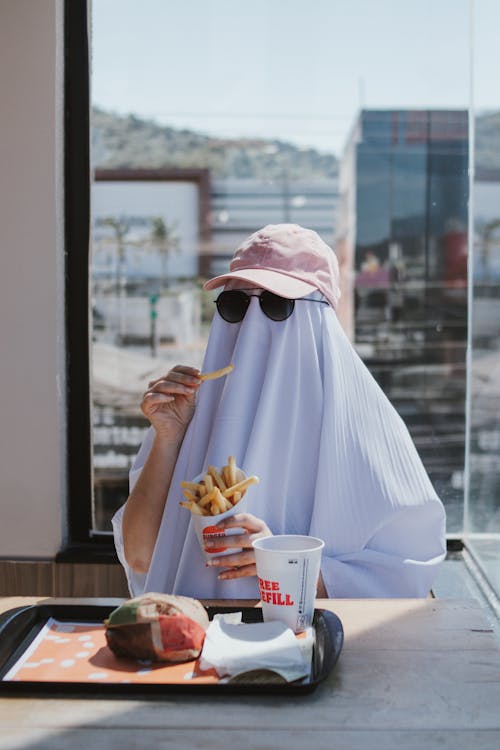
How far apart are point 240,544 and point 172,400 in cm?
47

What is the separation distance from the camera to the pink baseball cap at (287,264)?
1.83 meters

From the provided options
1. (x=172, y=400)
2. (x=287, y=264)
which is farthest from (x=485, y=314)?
(x=172, y=400)

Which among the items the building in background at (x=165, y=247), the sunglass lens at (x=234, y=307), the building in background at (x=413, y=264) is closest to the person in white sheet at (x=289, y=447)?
the sunglass lens at (x=234, y=307)

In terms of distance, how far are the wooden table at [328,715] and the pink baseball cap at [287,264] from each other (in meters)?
0.89

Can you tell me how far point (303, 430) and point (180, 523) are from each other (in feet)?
1.17

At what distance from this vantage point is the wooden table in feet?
3.06

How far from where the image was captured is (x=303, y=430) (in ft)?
5.95

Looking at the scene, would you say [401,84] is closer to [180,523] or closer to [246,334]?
[246,334]

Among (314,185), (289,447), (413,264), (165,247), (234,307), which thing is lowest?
(289,447)

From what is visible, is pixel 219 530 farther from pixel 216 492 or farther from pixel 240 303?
pixel 240 303

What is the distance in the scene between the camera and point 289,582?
1.21 meters

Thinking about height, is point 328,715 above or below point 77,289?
below

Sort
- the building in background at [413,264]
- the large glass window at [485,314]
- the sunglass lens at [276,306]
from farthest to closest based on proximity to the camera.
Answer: the building in background at [413,264] → the large glass window at [485,314] → the sunglass lens at [276,306]

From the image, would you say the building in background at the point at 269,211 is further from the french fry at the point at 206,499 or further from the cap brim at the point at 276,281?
the french fry at the point at 206,499
